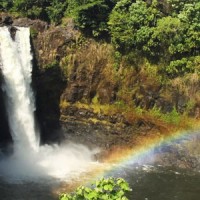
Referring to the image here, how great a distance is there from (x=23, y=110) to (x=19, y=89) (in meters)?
1.70

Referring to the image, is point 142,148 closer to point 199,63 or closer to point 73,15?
point 199,63

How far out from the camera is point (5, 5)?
37688 millimetres

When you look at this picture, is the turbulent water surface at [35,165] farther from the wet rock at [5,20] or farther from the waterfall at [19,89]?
the wet rock at [5,20]

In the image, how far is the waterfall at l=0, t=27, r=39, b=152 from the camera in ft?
112

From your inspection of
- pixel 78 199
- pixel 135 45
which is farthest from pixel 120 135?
pixel 78 199

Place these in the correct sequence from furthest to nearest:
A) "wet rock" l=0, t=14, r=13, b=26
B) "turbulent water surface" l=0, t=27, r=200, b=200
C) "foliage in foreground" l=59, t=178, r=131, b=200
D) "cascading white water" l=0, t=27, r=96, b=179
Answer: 1. "wet rock" l=0, t=14, r=13, b=26
2. "cascading white water" l=0, t=27, r=96, b=179
3. "turbulent water surface" l=0, t=27, r=200, b=200
4. "foliage in foreground" l=59, t=178, r=131, b=200

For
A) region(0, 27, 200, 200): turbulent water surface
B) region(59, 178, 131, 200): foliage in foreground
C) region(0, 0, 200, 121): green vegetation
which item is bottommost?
region(0, 27, 200, 200): turbulent water surface

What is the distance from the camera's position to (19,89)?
34.5 meters

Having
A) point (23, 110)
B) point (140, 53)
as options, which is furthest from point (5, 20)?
point (140, 53)

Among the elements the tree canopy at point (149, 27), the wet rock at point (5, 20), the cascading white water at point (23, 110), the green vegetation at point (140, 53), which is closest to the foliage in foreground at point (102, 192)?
the cascading white water at point (23, 110)

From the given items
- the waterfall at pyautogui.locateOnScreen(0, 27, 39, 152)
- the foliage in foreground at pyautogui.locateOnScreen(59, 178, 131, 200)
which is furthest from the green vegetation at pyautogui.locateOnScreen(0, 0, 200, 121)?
the foliage in foreground at pyautogui.locateOnScreen(59, 178, 131, 200)

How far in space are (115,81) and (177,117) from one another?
569 cm

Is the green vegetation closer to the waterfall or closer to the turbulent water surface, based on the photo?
Result: the waterfall

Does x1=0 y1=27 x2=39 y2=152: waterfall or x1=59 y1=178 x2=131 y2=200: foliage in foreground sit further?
x1=0 y1=27 x2=39 y2=152: waterfall
